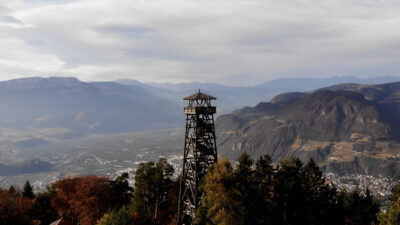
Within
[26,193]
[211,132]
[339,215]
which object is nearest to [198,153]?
[211,132]

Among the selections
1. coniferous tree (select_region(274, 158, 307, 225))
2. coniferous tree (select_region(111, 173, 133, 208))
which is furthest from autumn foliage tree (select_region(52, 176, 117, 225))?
coniferous tree (select_region(274, 158, 307, 225))

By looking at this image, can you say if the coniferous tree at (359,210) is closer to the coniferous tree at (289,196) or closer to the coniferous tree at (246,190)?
the coniferous tree at (289,196)

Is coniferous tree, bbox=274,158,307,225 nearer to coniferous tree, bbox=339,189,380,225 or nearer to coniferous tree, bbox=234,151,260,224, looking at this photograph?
coniferous tree, bbox=339,189,380,225

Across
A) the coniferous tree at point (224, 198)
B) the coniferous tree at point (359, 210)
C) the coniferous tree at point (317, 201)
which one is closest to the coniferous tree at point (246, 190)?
the coniferous tree at point (224, 198)

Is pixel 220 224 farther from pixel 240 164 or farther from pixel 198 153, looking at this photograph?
pixel 198 153

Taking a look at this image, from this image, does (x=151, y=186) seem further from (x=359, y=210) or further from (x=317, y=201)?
(x=359, y=210)

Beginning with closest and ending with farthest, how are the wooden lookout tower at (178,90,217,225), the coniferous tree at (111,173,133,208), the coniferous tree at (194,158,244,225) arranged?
Answer: the coniferous tree at (194,158,244,225) → the wooden lookout tower at (178,90,217,225) → the coniferous tree at (111,173,133,208)

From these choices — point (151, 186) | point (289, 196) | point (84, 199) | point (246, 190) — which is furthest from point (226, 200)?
point (84, 199)
